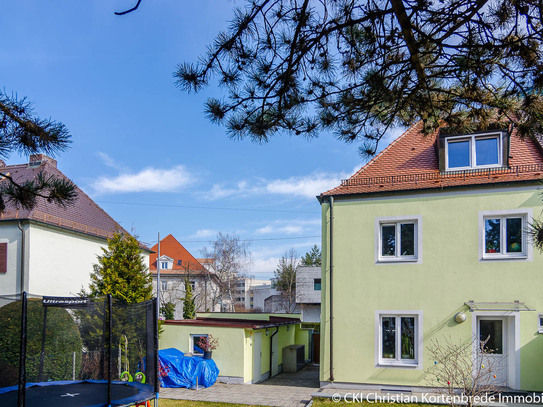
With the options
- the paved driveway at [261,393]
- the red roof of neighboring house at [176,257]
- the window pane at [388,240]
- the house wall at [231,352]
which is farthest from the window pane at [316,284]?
the window pane at [388,240]

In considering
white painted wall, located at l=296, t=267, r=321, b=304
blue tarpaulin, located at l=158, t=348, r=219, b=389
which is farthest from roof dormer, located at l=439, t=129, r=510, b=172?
white painted wall, located at l=296, t=267, r=321, b=304

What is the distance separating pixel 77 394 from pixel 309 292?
1282 inches

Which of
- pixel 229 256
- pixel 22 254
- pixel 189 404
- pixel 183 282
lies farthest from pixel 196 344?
pixel 229 256

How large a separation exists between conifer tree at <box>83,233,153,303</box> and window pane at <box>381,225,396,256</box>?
7.11 m

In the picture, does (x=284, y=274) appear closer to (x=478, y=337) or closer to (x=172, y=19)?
(x=478, y=337)

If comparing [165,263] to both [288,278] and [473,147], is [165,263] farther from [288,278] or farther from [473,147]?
[473,147]

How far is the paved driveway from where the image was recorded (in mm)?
12039

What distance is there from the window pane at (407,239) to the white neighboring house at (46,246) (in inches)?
334

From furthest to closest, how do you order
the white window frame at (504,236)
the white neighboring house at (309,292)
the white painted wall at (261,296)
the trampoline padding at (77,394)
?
the white painted wall at (261,296)
the white neighboring house at (309,292)
the white window frame at (504,236)
the trampoline padding at (77,394)

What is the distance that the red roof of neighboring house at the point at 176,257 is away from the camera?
43875 mm

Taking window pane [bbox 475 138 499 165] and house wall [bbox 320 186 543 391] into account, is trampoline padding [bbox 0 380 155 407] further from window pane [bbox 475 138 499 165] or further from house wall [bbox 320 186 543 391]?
window pane [bbox 475 138 499 165]

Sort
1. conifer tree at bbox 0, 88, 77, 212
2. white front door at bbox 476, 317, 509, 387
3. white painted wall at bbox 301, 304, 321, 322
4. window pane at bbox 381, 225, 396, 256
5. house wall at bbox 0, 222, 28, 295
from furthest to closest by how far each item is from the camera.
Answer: white painted wall at bbox 301, 304, 321, 322
house wall at bbox 0, 222, 28, 295
window pane at bbox 381, 225, 396, 256
white front door at bbox 476, 317, 509, 387
conifer tree at bbox 0, 88, 77, 212

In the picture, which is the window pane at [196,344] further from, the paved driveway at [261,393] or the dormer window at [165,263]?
the dormer window at [165,263]

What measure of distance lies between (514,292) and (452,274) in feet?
4.77
